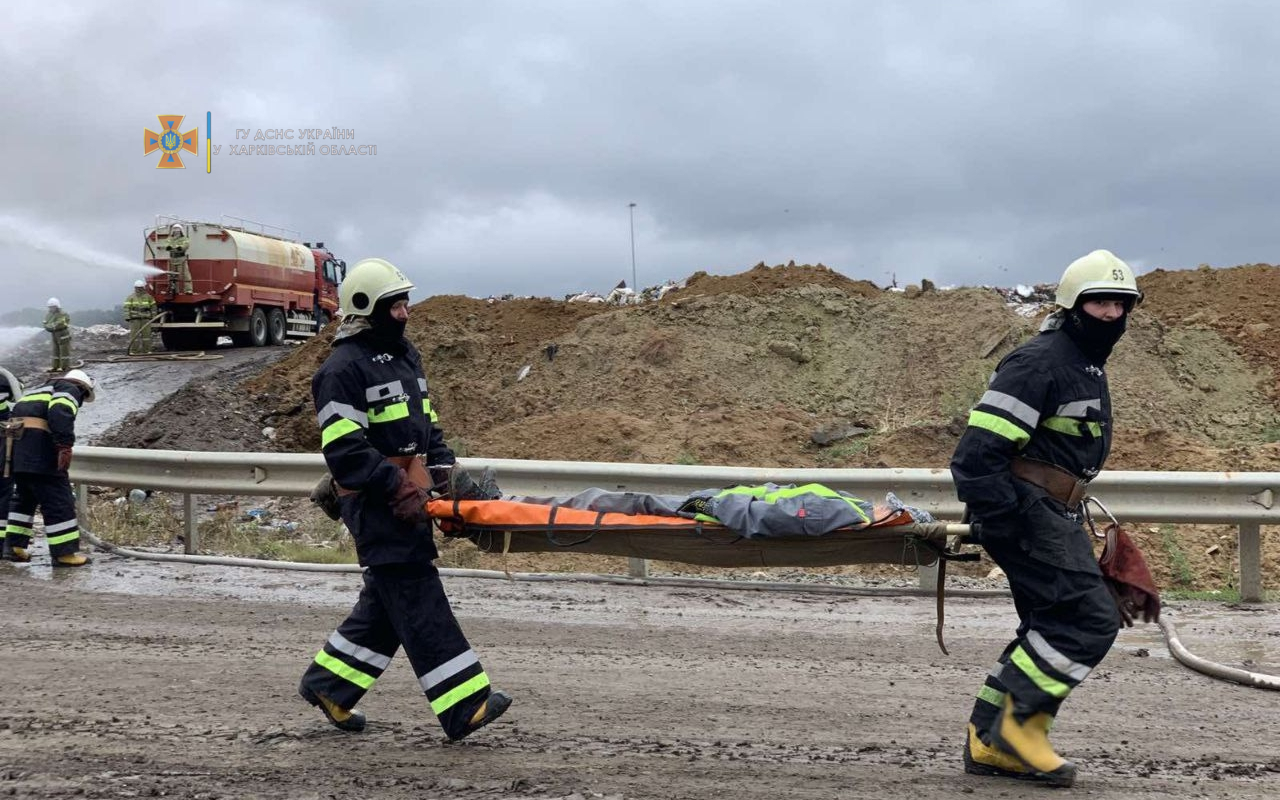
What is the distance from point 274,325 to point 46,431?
18.8 meters

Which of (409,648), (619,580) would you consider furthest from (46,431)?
(409,648)

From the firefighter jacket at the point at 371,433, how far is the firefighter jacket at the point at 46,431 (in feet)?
19.3

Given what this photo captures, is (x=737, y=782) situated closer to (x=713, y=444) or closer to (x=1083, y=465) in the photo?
(x=1083, y=465)

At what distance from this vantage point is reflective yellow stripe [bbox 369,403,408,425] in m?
5.00

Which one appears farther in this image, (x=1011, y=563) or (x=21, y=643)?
(x=21, y=643)

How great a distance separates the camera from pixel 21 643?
6.64 metres

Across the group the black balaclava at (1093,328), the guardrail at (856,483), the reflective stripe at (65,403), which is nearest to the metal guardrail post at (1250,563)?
the guardrail at (856,483)

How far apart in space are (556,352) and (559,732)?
12.6 meters

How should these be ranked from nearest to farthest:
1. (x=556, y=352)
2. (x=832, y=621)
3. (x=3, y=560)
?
(x=832, y=621), (x=3, y=560), (x=556, y=352)

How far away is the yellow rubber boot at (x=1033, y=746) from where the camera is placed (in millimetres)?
4355

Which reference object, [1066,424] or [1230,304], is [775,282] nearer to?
[1230,304]

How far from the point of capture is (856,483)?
26.7ft

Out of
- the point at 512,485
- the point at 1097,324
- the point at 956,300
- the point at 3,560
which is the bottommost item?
the point at 3,560

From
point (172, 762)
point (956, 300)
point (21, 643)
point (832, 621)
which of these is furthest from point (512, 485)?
point (956, 300)
